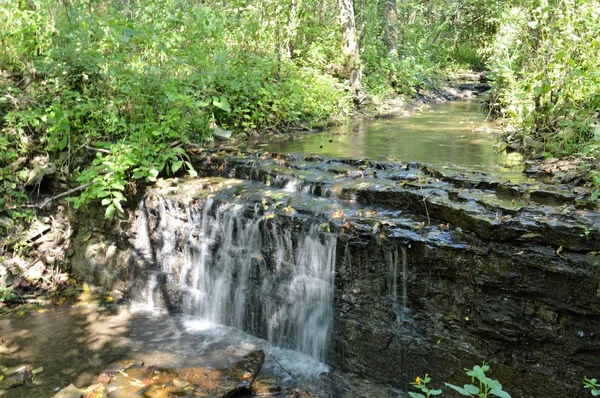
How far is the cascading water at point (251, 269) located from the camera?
5102mm

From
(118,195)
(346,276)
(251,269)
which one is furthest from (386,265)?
(118,195)

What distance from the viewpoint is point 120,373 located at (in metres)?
4.68

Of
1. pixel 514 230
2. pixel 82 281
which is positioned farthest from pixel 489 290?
pixel 82 281

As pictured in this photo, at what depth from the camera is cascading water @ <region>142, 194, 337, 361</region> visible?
5.10m

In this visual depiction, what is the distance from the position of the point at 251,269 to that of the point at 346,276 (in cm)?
128

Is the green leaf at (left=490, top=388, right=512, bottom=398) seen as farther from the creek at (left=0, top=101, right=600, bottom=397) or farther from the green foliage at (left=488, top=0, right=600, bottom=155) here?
the green foliage at (left=488, top=0, right=600, bottom=155)

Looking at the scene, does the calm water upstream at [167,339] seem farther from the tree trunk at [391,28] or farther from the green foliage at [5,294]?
the tree trunk at [391,28]

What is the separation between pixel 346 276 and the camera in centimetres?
486

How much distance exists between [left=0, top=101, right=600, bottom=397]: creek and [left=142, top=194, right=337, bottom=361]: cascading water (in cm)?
2

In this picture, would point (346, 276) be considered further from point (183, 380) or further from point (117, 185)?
point (117, 185)

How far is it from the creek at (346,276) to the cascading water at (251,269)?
0.02 meters

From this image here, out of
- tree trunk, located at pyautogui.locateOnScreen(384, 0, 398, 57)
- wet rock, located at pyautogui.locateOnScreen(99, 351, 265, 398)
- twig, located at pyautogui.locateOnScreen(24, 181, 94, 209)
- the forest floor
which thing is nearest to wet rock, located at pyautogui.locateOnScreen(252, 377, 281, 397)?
wet rock, located at pyautogui.locateOnScreen(99, 351, 265, 398)

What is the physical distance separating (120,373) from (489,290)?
3.41 meters

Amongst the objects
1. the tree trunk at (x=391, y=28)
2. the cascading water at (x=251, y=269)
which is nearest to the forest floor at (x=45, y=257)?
the cascading water at (x=251, y=269)
